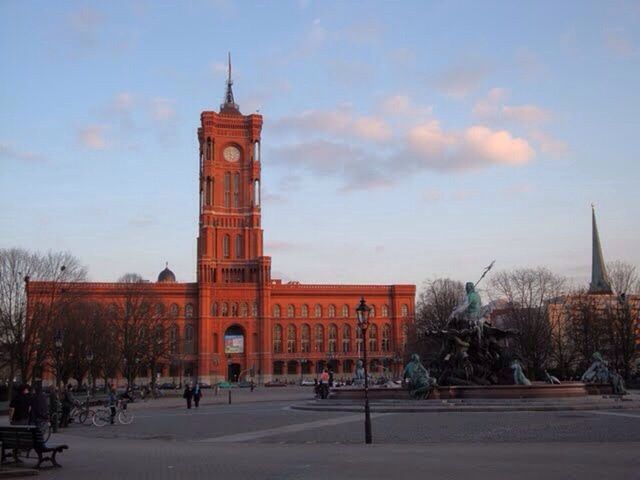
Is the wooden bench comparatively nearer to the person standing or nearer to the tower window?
the person standing

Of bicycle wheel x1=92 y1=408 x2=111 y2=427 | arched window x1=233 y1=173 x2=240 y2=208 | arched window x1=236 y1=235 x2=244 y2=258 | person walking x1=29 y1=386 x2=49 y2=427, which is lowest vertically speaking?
bicycle wheel x1=92 y1=408 x2=111 y2=427

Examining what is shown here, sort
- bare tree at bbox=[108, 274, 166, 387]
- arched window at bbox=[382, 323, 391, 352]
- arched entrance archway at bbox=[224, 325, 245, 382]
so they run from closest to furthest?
bare tree at bbox=[108, 274, 166, 387]
arched entrance archway at bbox=[224, 325, 245, 382]
arched window at bbox=[382, 323, 391, 352]

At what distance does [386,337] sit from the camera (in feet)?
442

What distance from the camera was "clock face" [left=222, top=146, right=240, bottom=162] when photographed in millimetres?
134250

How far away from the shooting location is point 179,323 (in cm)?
12456

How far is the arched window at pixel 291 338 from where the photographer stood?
431ft

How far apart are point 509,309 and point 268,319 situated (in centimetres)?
5642

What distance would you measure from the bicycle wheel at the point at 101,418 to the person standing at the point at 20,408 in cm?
1438

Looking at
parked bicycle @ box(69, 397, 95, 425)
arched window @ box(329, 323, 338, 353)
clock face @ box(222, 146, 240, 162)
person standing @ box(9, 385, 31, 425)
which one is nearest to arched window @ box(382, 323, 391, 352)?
arched window @ box(329, 323, 338, 353)

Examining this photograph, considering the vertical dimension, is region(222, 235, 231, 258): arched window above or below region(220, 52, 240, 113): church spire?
below

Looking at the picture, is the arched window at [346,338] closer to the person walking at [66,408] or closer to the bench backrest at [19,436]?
the person walking at [66,408]

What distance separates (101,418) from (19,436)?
16.7m

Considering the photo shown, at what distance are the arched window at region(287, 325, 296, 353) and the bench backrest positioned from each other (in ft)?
380

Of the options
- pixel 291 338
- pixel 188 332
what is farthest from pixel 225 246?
pixel 291 338
